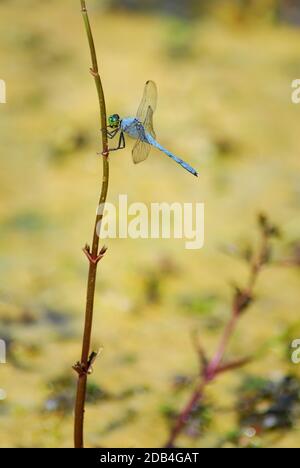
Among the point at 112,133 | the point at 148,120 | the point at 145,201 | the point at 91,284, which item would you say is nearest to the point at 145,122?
the point at 148,120

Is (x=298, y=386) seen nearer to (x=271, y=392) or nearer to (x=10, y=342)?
(x=271, y=392)

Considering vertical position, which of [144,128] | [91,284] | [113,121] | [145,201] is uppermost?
[145,201]

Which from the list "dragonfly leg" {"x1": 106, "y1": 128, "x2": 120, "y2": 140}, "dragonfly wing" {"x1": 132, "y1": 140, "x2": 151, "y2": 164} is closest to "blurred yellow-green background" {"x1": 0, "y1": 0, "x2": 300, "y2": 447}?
"dragonfly wing" {"x1": 132, "y1": 140, "x2": 151, "y2": 164}

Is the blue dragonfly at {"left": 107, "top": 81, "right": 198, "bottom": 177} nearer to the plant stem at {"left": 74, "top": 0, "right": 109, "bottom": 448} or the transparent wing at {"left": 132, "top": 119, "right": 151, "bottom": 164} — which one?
the transparent wing at {"left": 132, "top": 119, "right": 151, "bottom": 164}

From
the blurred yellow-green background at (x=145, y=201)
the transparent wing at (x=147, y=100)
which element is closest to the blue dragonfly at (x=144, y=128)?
the transparent wing at (x=147, y=100)

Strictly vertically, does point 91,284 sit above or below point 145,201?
below

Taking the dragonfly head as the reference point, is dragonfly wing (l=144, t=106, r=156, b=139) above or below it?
above

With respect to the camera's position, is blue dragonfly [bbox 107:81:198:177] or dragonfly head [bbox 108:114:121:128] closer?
dragonfly head [bbox 108:114:121:128]

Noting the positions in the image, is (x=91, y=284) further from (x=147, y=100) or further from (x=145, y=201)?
(x=145, y=201)
